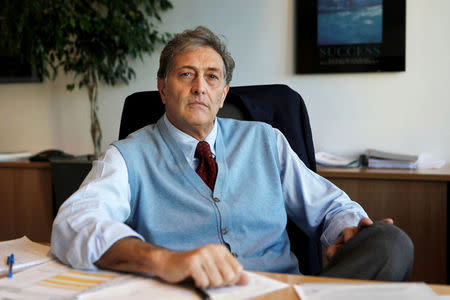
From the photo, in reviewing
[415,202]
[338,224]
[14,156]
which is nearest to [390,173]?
[415,202]

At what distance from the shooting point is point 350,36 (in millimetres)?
2582

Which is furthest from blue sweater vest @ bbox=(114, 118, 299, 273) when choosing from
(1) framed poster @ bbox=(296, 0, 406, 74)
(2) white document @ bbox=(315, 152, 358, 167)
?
(1) framed poster @ bbox=(296, 0, 406, 74)

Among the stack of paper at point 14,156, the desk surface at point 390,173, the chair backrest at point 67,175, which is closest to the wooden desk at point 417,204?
the desk surface at point 390,173

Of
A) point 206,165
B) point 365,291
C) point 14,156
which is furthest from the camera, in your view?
point 14,156

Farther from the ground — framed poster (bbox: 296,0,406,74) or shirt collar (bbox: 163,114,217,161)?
framed poster (bbox: 296,0,406,74)

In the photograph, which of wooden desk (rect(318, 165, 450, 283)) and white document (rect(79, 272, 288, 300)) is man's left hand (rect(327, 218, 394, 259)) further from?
wooden desk (rect(318, 165, 450, 283))

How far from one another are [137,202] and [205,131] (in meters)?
0.33

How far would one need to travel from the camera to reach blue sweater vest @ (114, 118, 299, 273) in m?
1.36

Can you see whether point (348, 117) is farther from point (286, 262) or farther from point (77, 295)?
point (77, 295)

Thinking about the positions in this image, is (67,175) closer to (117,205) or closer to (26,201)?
(26,201)

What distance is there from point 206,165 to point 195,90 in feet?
0.81

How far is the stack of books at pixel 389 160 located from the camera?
230 cm

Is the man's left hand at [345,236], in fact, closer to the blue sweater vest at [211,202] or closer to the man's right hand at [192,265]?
the blue sweater vest at [211,202]

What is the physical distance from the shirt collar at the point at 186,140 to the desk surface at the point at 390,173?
2.96ft
